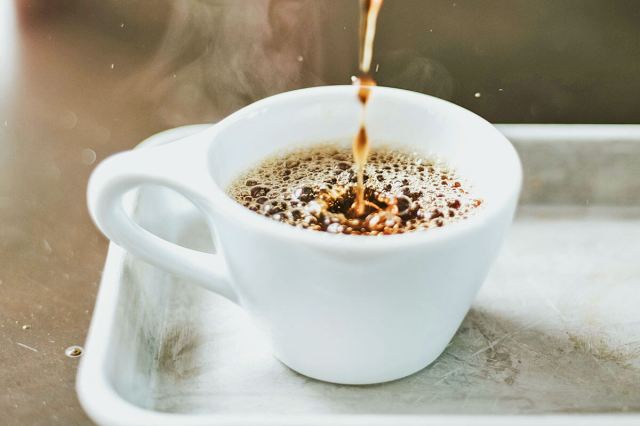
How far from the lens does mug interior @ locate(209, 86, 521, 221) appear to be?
0.64 metres

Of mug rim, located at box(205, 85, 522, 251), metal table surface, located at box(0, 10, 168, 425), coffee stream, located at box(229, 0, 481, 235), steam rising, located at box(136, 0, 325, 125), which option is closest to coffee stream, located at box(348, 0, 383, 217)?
coffee stream, located at box(229, 0, 481, 235)

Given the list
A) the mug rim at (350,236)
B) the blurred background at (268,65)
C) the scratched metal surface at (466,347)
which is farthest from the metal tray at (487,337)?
the blurred background at (268,65)

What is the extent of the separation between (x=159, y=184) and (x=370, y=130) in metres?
0.21

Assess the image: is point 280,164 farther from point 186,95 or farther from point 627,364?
point 186,95

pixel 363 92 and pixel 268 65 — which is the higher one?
pixel 363 92

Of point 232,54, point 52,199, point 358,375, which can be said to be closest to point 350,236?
point 358,375

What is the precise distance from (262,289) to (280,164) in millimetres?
162

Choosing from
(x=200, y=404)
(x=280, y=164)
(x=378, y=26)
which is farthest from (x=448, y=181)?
(x=378, y=26)

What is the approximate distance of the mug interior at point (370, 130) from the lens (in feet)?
2.09

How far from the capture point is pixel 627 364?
25.0 inches

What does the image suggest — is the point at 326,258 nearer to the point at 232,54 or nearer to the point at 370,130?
the point at 370,130

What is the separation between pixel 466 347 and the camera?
646 mm

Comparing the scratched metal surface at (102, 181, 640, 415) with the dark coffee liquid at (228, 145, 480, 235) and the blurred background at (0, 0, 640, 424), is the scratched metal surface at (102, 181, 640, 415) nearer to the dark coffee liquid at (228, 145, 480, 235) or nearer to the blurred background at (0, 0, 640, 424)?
the dark coffee liquid at (228, 145, 480, 235)

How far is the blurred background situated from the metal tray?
0.26 meters
